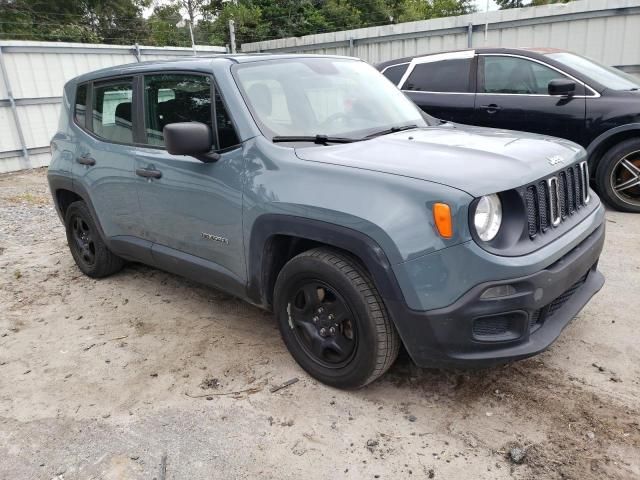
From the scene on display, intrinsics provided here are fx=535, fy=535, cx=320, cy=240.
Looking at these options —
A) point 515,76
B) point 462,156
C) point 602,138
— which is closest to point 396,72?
point 515,76

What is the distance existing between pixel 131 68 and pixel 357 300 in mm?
2586

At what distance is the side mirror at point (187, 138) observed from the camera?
9.68 feet

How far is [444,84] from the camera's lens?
6742 mm

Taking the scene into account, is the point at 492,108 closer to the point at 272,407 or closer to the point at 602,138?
the point at 602,138

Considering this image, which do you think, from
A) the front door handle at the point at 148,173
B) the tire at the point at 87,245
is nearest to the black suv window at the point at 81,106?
the tire at the point at 87,245

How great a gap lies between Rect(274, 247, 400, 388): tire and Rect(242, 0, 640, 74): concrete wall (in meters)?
8.51

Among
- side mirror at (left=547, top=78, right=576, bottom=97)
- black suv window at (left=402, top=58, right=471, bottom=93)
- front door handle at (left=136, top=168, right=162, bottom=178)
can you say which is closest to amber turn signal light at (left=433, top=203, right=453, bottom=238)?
front door handle at (left=136, top=168, right=162, bottom=178)

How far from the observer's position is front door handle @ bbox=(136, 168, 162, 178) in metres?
3.58

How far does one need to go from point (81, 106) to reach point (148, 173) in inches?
54.3

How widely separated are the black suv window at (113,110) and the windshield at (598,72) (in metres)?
4.72

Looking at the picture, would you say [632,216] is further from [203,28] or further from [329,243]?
[203,28]

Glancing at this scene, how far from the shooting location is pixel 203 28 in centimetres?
2336

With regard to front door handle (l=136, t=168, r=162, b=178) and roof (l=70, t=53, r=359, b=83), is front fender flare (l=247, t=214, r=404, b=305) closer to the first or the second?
front door handle (l=136, t=168, r=162, b=178)

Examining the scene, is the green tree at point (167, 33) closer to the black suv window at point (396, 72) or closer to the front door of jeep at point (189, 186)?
the black suv window at point (396, 72)
